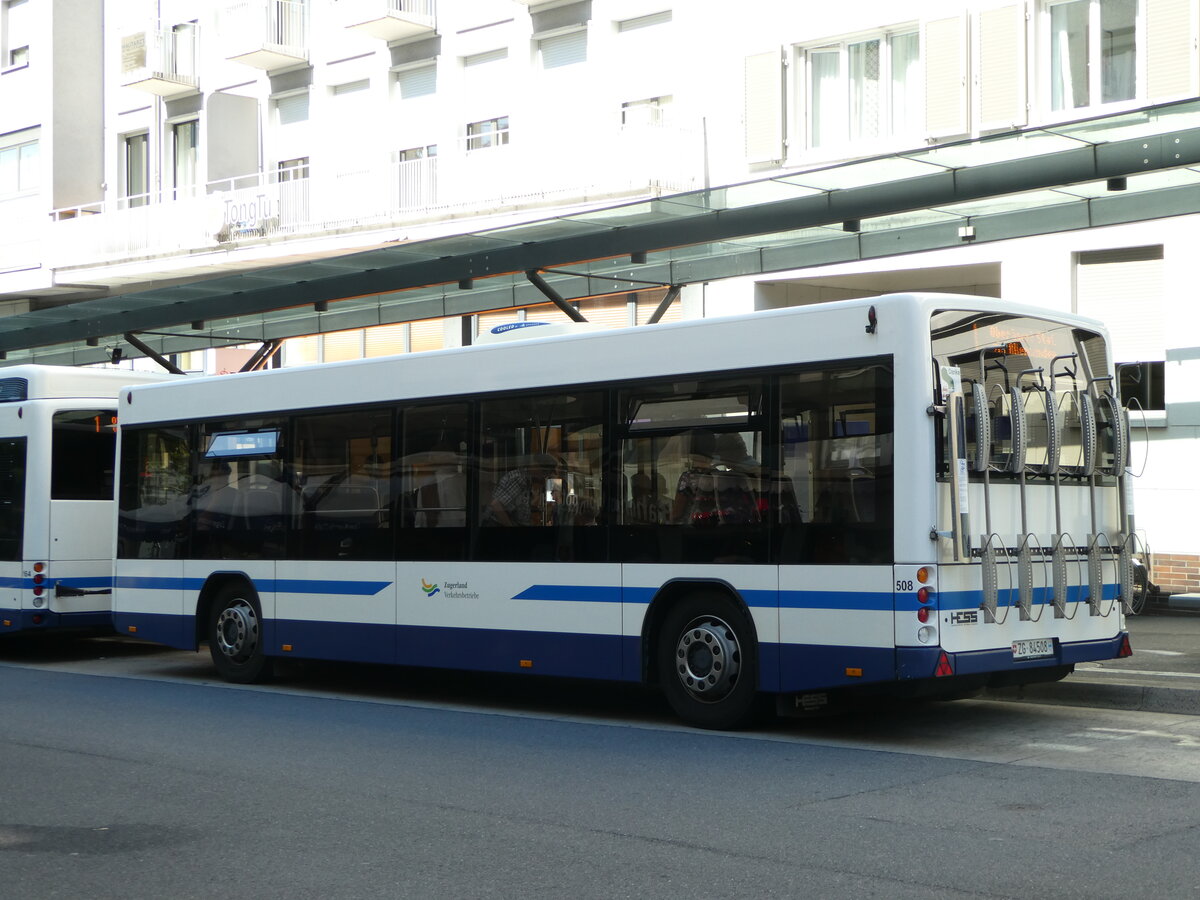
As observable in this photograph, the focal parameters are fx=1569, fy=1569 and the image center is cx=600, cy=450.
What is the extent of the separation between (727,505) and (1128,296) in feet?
33.6

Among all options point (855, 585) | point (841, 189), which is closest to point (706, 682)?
point (855, 585)

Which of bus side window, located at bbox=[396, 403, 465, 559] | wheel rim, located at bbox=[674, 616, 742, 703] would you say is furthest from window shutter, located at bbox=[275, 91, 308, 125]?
wheel rim, located at bbox=[674, 616, 742, 703]

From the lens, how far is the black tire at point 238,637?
1419 centimetres

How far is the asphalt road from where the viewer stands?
6340 mm

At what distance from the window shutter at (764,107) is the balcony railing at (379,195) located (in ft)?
4.05

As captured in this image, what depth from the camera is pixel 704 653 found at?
10.6 metres

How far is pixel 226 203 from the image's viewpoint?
99.9 ft

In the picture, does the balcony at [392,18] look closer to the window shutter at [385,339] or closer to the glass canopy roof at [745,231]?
the window shutter at [385,339]

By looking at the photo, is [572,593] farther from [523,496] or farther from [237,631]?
[237,631]

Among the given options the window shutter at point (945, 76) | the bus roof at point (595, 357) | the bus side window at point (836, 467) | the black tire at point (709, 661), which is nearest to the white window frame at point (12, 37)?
the window shutter at point (945, 76)

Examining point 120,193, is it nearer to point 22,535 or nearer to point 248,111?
point 248,111

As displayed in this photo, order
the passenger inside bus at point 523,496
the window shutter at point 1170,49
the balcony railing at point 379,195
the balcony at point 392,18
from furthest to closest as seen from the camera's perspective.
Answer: the balcony at point 392,18 → the balcony railing at point 379,195 → the window shutter at point 1170,49 → the passenger inside bus at point 523,496

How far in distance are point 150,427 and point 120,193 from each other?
832 inches

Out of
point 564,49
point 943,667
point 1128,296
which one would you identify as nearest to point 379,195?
point 564,49
